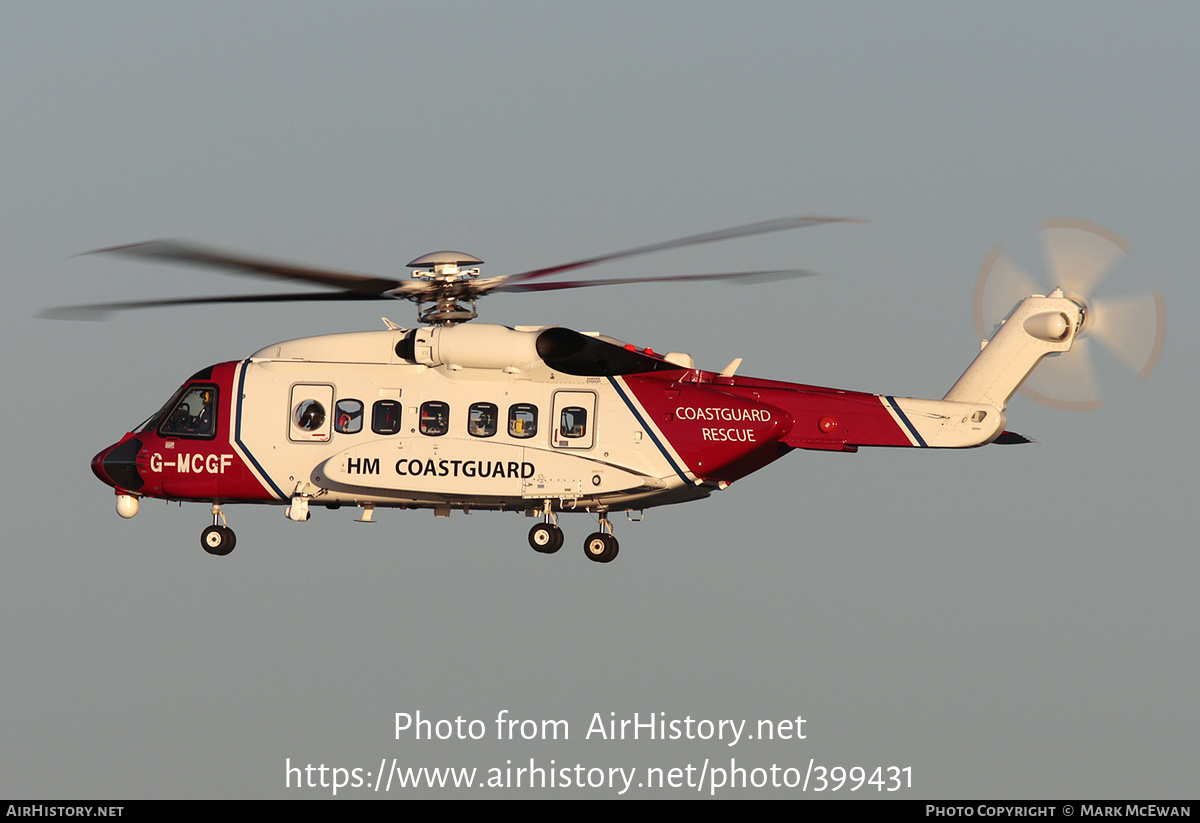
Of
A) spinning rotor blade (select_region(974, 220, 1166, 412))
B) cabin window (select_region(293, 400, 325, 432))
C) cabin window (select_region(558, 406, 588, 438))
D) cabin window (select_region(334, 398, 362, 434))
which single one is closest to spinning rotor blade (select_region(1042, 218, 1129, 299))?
spinning rotor blade (select_region(974, 220, 1166, 412))

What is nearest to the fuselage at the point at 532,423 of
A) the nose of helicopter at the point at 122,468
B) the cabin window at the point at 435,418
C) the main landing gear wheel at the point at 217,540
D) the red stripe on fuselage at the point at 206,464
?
the cabin window at the point at 435,418

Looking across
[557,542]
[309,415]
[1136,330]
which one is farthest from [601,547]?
[1136,330]

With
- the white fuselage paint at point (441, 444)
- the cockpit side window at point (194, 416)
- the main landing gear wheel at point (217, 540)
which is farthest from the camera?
the main landing gear wheel at point (217, 540)

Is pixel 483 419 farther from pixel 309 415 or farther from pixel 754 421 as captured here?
pixel 754 421

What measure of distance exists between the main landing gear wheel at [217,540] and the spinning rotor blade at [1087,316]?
Result: 14.0 metres

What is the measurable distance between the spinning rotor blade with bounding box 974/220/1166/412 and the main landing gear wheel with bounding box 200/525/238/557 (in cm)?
1401

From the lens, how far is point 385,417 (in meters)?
33.9

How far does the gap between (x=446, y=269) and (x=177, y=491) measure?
7.05 metres

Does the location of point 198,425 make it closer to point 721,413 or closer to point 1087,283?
point 721,413

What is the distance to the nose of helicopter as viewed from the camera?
3544 cm

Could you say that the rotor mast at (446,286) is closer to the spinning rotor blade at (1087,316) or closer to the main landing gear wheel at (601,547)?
the main landing gear wheel at (601,547)

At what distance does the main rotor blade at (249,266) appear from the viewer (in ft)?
93.9

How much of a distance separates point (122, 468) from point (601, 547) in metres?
8.67

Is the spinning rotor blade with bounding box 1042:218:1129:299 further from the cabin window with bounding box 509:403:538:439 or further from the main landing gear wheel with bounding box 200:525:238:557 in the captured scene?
the main landing gear wheel with bounding box 200:525:238:557
